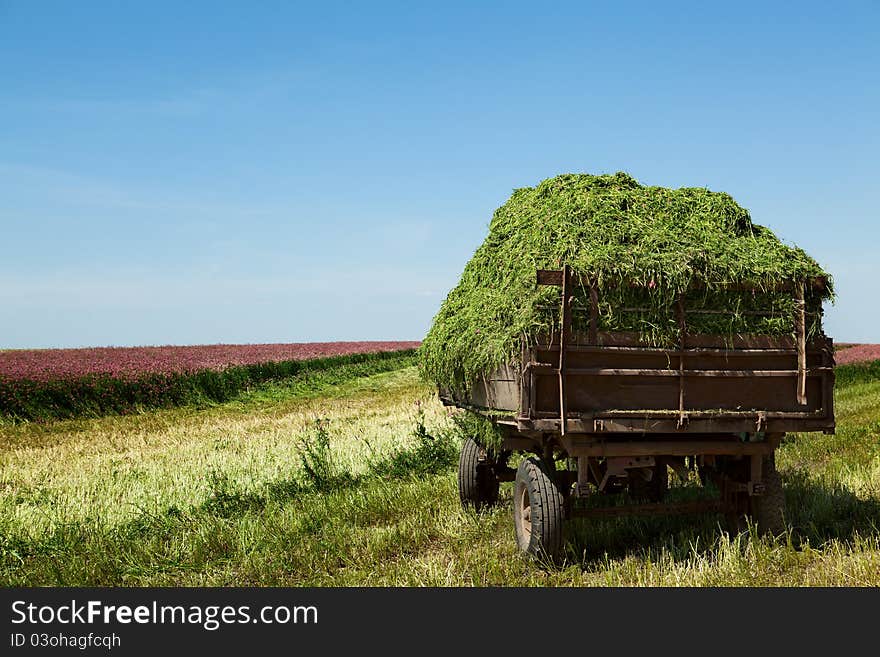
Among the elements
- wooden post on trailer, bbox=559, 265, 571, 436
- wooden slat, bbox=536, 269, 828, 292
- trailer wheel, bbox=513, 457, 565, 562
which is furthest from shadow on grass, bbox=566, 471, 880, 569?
wooden slat, bbox=536, 269, 828, 292

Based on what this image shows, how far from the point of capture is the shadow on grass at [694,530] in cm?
677

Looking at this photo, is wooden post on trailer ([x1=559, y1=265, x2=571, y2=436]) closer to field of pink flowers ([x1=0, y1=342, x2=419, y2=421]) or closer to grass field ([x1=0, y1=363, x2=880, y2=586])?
grass field ([x1=0, y1=363, x2=880, y2=586])

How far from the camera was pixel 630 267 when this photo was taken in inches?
243

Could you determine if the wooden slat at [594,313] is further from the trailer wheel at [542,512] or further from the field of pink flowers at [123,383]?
the field of pink flowers at [123,383]

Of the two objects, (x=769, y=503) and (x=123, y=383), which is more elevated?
(x=123, y=383)

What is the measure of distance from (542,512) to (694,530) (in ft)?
6.24

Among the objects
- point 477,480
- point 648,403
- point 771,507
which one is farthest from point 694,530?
point 477,480

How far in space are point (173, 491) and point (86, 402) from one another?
507 inches

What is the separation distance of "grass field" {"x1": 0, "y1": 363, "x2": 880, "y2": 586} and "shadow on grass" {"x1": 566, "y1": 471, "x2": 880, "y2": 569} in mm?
21

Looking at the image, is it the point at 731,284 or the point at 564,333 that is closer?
the point at 564,333

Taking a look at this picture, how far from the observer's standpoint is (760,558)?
247 inches

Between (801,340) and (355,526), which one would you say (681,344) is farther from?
(355,526)

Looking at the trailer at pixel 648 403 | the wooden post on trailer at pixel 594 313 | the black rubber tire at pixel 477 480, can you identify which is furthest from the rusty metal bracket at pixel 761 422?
the black rubber tire at pixel 477 480

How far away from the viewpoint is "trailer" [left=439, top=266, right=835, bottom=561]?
19.9ft
